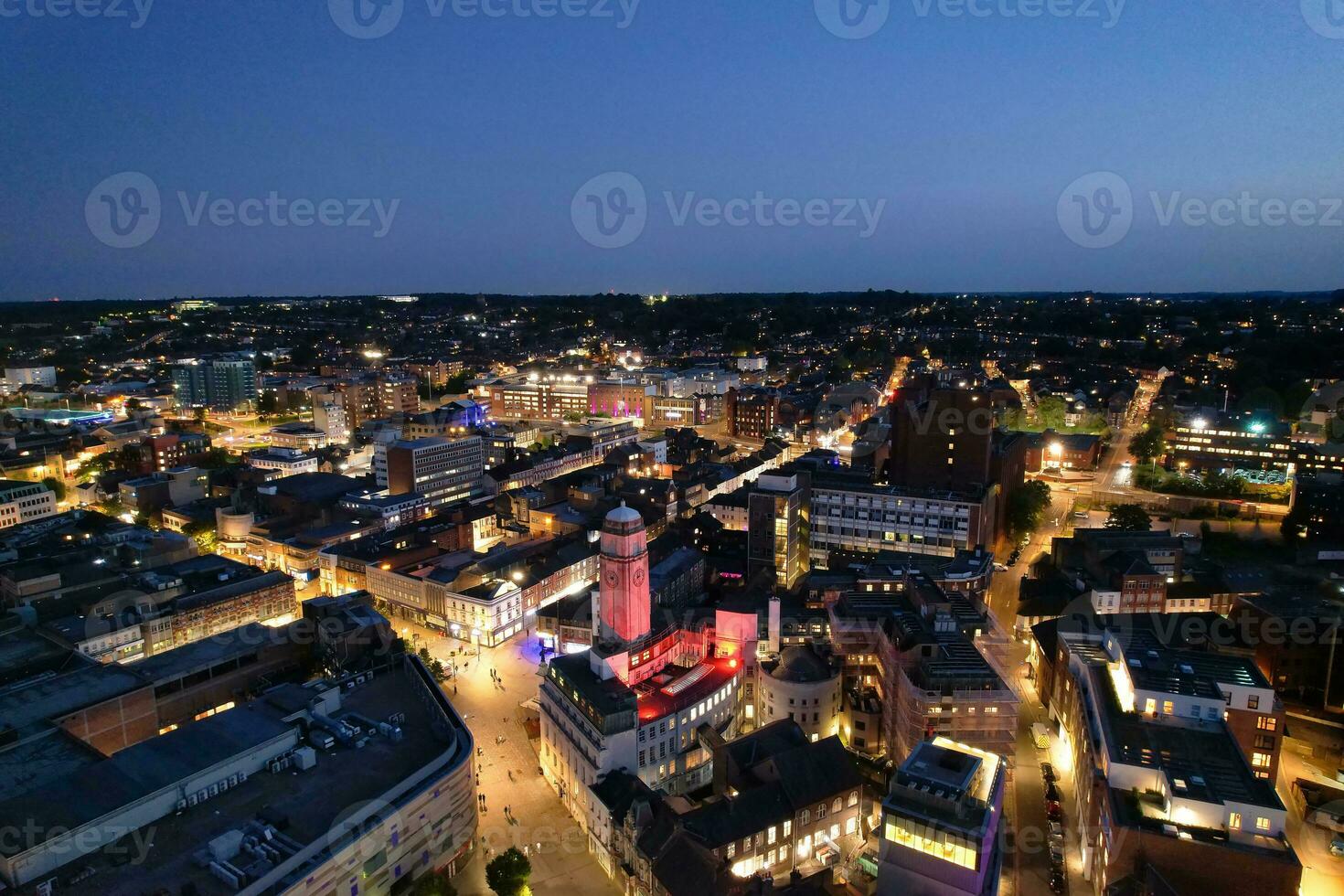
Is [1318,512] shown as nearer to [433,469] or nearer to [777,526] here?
[777,526]

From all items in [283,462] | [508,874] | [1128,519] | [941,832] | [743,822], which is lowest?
[508,874]

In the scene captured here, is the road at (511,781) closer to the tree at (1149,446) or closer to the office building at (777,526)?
the office building at (777,526)

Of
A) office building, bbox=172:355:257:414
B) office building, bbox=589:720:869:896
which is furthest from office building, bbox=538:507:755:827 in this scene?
office building, bbox=172:355:257:414

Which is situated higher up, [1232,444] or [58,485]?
[1232,444]

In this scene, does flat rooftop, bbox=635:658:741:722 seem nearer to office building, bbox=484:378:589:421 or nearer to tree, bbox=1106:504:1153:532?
tree, bbox=1106:504:1153:532

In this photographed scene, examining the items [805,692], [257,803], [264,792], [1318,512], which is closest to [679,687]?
[805,692]
